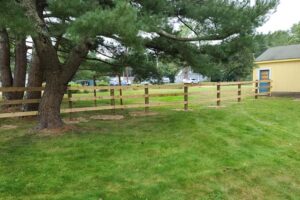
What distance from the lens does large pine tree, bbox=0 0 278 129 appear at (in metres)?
4.99

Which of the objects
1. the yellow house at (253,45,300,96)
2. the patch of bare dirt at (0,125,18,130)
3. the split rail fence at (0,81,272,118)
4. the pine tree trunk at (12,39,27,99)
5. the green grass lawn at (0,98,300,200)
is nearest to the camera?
the green grass lawn at (0,98,300,200)

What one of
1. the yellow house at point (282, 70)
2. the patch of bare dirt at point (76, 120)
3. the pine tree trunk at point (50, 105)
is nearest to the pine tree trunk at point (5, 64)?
the patch of bare dirt at point (76, 120)

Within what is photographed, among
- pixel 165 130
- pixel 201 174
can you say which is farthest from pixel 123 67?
pixel 201 174

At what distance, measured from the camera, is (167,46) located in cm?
849

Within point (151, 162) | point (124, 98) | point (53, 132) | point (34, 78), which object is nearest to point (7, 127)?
point (53, 132)

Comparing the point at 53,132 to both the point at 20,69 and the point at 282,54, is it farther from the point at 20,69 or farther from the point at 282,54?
the point at 282,54

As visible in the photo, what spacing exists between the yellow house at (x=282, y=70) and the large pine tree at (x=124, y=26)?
10619mm

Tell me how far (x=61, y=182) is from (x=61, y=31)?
3336 mm

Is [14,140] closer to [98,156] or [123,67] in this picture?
[98,156]

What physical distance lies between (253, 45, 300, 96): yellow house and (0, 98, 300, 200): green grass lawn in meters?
9.93

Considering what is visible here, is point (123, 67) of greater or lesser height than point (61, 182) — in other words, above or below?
above

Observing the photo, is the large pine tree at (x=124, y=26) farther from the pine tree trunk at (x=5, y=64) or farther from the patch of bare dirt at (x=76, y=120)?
the pine tree trunk at (x=5, y=64)

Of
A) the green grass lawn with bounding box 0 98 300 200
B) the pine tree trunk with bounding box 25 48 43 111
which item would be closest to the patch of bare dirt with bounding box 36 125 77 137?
the green grass lawn with bounding box 0 98 300 200

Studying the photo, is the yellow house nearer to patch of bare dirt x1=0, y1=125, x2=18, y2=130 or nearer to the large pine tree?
the large pine tree
